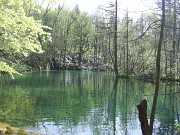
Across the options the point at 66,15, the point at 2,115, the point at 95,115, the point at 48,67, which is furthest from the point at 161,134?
the point at 66,15

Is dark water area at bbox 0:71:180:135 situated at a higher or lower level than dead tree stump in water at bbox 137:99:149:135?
lower

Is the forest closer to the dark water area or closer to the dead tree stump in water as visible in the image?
the dead tree stump in water

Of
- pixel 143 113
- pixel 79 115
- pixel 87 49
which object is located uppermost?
pixel 87 49

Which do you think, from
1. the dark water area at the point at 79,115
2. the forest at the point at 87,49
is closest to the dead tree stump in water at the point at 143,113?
the forest at the point at 87,49

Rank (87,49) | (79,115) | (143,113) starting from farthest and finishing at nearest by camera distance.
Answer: (87,49)
(79,115)
(143,113)

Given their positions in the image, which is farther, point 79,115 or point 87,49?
point 87,49

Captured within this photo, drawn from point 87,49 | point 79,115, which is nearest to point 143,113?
point 79,115

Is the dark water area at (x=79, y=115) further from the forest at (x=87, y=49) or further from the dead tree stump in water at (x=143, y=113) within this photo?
the dead tree stump in water at (x=143, y=113)

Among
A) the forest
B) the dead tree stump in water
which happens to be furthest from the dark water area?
the dead tree stump in water

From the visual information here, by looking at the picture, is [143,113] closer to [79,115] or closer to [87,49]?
[79,115]

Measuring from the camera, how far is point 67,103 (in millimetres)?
14500

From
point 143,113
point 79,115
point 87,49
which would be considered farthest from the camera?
point 87,49

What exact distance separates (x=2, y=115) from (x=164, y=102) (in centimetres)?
1101

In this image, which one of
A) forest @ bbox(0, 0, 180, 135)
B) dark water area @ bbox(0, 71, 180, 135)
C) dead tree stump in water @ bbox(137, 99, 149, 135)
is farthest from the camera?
dark water area @ bbox(0, 71, 180, 135)
